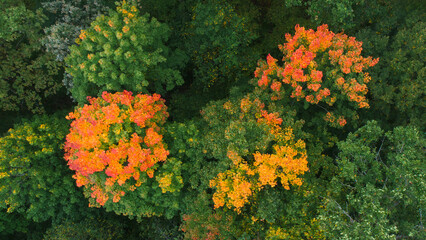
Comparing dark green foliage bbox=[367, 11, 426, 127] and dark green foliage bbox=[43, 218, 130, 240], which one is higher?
dark green foliage bbox=[367, 11, 426, 127]

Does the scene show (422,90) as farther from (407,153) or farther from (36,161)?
(36,161)

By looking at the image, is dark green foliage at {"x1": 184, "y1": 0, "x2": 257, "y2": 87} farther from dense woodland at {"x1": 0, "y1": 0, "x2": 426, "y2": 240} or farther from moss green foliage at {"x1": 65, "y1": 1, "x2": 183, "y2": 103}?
moss green foliage at {"x1": 65, "y1": 1, "x2": 183, "y2": 103}

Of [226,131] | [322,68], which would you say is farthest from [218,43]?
[226,131]

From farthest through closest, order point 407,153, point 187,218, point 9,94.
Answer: point 9,94 → point 187,218 → point 407,153

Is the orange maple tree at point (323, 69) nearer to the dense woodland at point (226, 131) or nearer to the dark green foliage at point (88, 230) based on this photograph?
the dense woodland at point (226, 131)

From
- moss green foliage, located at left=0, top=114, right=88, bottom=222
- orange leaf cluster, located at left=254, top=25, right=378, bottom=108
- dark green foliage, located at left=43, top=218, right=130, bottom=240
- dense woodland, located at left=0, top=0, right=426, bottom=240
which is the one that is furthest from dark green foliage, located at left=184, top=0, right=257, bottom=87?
dark green foliage, located at left=43, top=218, right=130, bottom=240

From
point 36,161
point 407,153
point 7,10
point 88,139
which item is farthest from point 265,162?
point 7,10

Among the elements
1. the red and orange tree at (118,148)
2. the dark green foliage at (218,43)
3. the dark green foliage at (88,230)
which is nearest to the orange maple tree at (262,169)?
the red and orange tree at (118,148)
